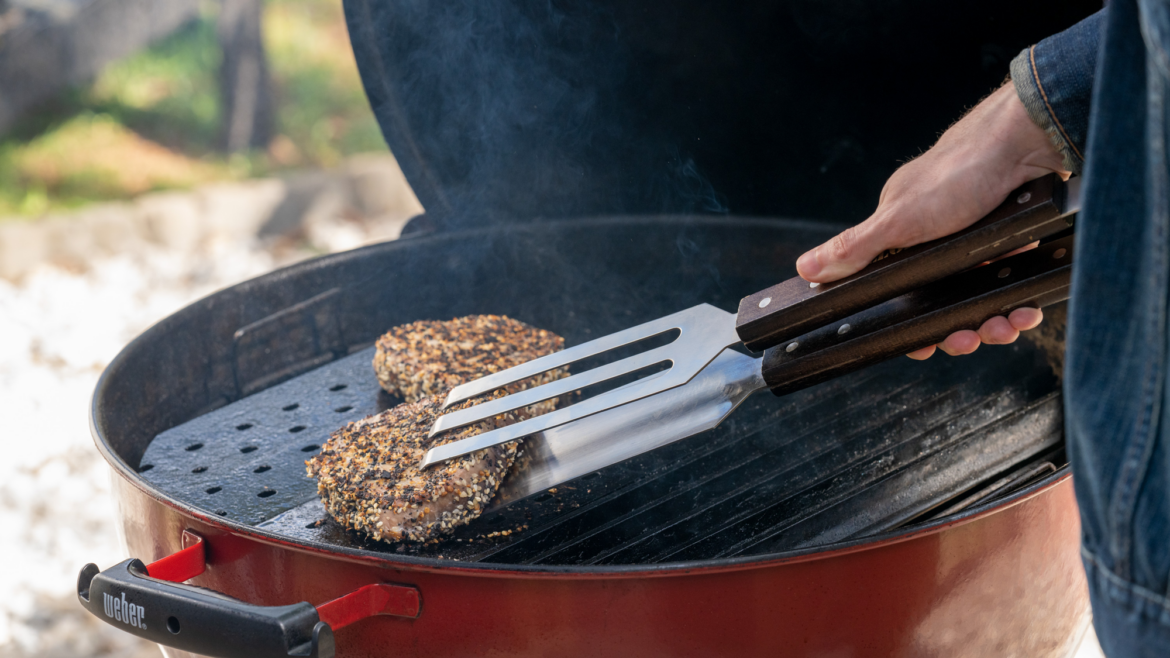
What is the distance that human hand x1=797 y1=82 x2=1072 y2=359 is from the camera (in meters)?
1.38

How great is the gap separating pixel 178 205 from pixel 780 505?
532 cm

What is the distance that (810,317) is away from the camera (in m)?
1.45

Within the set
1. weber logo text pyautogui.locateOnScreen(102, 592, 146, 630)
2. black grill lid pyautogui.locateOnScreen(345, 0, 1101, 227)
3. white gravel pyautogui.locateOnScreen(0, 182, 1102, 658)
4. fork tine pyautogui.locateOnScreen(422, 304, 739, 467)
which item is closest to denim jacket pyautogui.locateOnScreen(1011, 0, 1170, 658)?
fork tine pyautogui.locateOnScreen(422, 304, 739, 467)

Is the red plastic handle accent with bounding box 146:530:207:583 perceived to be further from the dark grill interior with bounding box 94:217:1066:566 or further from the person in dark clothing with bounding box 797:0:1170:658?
the person in dark clothing with bounding box 797:0:1170:658

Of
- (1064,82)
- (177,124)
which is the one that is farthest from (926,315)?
(177,124)

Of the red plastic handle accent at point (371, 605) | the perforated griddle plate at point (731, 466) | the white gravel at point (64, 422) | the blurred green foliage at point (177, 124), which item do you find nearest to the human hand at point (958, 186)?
the perforated griddle plate at point (731, 466)

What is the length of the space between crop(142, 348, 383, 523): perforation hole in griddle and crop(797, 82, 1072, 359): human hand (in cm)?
116

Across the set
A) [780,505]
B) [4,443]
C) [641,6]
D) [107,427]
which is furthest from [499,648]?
[4,443]

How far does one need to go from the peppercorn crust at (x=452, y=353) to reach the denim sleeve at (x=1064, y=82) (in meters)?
1.16

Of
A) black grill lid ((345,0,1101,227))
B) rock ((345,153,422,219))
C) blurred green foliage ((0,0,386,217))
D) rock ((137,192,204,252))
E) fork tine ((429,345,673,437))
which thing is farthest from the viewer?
rock ((345,153,422,219))

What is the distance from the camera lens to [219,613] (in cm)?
118

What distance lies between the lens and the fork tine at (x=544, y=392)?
151 centimetres

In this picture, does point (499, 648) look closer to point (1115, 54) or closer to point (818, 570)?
point (818, 570)

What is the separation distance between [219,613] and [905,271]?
3.76ft
